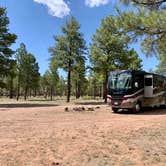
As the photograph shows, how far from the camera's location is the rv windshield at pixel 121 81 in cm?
2192

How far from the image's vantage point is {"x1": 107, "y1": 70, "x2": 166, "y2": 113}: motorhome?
71.9ft

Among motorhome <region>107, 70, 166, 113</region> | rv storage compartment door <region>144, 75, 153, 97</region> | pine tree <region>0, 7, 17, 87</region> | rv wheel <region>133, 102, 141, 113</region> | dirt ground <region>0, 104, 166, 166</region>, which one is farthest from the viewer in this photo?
pine tree <region>0, 7, 17, 87</region>

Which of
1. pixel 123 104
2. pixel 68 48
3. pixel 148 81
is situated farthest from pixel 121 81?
pixel 68 48

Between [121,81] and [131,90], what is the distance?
965mm

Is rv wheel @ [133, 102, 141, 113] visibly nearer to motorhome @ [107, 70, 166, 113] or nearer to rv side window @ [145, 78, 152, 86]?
motorhome @ [107, 70, 166, 113]

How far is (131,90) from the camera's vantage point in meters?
21.9

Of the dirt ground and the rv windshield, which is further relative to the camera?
the rv windshield

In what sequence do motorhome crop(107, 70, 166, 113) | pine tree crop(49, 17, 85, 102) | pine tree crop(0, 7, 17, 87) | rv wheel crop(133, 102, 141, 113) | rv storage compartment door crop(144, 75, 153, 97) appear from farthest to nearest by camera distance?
pine tree crop(49, 17, 85, 102) < pine tree crop(0, 7, 17, 87) < rv storage compartment door crop(144, 75, 153, 97) < rv wheel crop(133, 102, 141, 113) < motorhome crop(107, 70, 166, 113)

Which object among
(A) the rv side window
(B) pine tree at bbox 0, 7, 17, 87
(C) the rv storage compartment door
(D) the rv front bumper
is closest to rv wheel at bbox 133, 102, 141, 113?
(D) the rv front bumper

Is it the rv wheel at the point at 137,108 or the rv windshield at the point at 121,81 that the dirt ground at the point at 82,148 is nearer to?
the rv windshield at the point at 121,81

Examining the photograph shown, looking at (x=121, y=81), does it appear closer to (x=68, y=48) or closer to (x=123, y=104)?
(x=123, y=104)

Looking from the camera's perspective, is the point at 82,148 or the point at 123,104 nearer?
the point at 82,148

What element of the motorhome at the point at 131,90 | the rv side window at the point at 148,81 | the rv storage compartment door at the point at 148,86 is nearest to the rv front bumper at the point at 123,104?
the motorhome at the point at 131,90

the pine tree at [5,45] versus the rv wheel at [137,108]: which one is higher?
the pine tree at [5,45]
